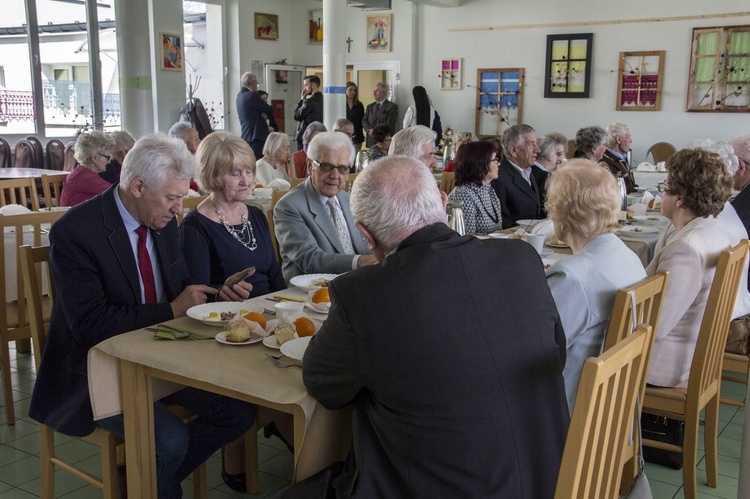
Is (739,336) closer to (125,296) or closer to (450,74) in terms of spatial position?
(125,296)

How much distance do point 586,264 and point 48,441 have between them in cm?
175

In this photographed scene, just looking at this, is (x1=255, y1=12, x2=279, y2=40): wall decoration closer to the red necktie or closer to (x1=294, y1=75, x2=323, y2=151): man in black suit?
(x1=294, y1=75, x2=323, y2=151): man in black suit

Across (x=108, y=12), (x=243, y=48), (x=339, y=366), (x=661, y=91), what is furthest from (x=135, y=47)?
(x=339, y=366)

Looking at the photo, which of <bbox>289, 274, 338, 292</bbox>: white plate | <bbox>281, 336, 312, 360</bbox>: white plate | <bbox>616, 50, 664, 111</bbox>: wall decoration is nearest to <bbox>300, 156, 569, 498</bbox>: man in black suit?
<bbox>281, 336, 312, 360</bbox>: white plate

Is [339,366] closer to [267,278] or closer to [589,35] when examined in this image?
[267,278]

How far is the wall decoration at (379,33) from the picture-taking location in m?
12.6

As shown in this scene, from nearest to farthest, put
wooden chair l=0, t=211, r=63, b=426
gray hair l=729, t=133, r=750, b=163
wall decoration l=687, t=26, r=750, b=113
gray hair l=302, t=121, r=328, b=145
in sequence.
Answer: wooden chair l=0, t=211, r=63, b=426
gray hair l=729, t=133, r=750, b=163
gray hair l=302, t=121, r=328, b=145
wall decoration l=687, t=26, r=750, b=113

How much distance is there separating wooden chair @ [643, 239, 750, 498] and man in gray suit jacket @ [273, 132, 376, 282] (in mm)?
1386

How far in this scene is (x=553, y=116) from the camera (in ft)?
37.4

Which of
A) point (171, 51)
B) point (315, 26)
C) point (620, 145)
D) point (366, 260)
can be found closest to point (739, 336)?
point (366, 260)

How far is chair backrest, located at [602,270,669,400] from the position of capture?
1875 mm

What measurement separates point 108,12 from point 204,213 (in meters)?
8.86

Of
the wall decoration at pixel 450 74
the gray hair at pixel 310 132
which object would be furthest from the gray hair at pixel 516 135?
the wall decoration at pixel 450 74

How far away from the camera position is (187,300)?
2.34 m
